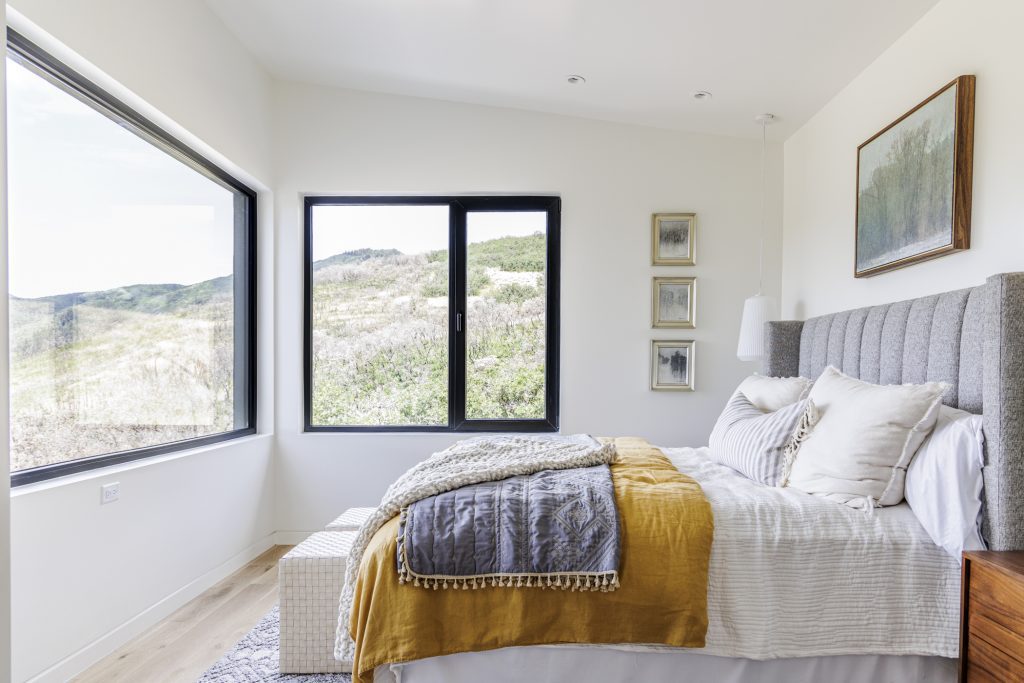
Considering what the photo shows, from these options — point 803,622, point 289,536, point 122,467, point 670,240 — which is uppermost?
point 670,240

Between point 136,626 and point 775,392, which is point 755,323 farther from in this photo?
point 136,626

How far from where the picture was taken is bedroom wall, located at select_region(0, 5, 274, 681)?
1975 millimetres

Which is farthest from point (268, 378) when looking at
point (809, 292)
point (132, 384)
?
point (809, 292)

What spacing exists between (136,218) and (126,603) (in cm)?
156

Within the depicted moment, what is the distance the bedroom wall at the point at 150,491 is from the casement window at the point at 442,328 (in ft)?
1.22

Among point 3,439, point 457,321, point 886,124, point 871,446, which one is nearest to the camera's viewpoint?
point 3,439

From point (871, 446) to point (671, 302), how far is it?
196 centimetres

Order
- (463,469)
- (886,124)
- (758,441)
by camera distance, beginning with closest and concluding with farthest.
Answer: (463,469) → (758,441) → (886,124)

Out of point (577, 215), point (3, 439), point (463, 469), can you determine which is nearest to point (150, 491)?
point (3, 439)

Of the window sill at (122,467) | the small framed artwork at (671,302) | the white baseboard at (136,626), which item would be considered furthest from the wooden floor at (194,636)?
the small framed artwork at (671,302)

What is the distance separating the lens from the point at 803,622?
174 centimetres

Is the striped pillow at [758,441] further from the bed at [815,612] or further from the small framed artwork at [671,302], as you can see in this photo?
the small framed artwork at [671,302]

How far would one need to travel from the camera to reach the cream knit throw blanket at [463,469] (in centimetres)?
184

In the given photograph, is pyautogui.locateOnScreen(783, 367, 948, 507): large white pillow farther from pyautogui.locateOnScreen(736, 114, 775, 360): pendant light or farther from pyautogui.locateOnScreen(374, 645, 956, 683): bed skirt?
pyautogui.locateOnScreen(736, 114, 775, 360): pendant light
